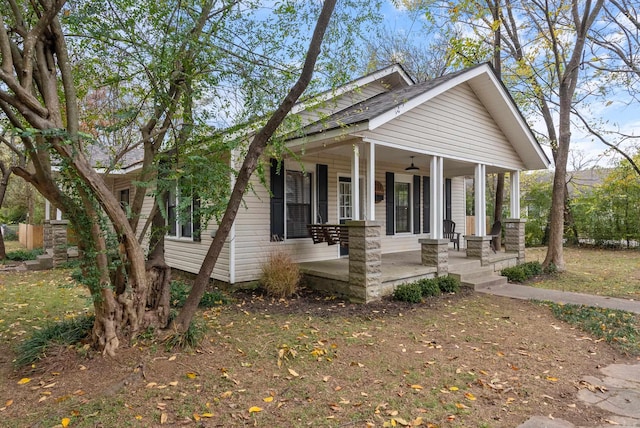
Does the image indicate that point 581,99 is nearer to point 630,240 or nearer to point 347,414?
point 630,240

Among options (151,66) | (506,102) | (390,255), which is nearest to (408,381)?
(151,66)

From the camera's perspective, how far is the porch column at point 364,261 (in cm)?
615

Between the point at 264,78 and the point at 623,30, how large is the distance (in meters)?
12.1

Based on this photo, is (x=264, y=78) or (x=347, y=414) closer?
(x=347, y=414)

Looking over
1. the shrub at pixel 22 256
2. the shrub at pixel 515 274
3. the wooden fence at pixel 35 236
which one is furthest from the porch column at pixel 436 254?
the wooden fence at pixel 35 236

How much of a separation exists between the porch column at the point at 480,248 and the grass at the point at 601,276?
114cm

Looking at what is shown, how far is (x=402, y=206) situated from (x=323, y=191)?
3099 mm

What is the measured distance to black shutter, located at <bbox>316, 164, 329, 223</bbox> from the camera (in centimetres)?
841

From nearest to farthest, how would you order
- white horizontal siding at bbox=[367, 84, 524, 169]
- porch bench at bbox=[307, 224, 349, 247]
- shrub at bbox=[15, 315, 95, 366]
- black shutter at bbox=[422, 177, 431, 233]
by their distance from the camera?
shrub at bbox=[15, 315, 95, 366]
porch bench at bbox=[307, 224, 349, 247]
white horizontal siding at bbox=[367, 84, 524, 169]
black shutter at bbox=[422, 177, 431, 233]

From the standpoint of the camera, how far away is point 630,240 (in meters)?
14.5

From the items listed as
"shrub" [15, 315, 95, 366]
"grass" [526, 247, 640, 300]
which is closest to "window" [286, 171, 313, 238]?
"shrub" [15, 315, 95, 366]

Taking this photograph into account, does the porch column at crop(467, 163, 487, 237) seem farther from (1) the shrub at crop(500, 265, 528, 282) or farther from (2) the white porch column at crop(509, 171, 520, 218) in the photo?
(2) the white porch column at crop(509, 171, 520, 218)

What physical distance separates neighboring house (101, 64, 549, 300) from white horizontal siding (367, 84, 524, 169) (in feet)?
0.07

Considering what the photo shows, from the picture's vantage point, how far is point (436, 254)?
7414 millimetres
